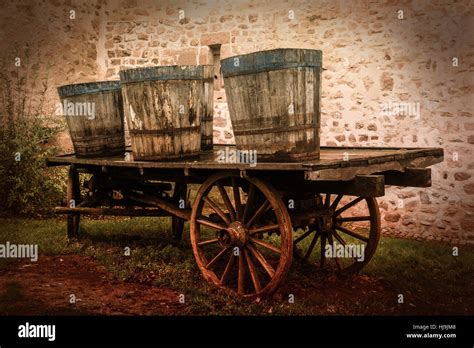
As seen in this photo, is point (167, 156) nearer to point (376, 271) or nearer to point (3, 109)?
point (376, 271)

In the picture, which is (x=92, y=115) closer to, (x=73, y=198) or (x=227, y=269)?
(x=73, y=198)

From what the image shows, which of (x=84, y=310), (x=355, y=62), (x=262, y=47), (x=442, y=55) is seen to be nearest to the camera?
(x=84, y=310)

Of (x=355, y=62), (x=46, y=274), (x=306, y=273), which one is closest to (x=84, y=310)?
(x=46, y=274)

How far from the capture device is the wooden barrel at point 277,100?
4.27 metres

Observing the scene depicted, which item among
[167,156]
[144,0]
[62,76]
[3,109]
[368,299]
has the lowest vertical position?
[368,299]

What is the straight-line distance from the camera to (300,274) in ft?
18.4

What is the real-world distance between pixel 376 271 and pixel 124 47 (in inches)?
261

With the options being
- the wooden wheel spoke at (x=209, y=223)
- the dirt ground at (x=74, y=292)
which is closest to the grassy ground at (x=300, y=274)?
the dirt ground at (x=74, y=292)

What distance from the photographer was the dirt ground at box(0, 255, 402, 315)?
462cm

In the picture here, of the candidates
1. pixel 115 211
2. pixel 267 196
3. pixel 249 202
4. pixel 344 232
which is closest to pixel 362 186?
pixel 267 196

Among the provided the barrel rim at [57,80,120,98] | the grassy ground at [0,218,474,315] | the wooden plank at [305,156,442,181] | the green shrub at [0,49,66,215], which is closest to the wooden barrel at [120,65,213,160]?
the barrel rim at [57,80,120,98]

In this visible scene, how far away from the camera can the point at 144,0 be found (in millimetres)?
9797

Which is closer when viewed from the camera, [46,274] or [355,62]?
[46,274]

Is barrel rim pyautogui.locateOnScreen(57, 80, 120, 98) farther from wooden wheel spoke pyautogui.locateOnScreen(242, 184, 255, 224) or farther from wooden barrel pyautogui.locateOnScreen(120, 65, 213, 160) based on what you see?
wooden wheel spoke pyautogui.locateOnScreen(242, 184, 255, 224)
